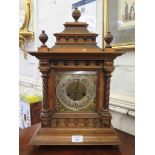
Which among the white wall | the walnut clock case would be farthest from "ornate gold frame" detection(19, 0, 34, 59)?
the walnut clock case

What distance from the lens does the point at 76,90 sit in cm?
80

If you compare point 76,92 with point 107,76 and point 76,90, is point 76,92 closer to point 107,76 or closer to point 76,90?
point 76,90

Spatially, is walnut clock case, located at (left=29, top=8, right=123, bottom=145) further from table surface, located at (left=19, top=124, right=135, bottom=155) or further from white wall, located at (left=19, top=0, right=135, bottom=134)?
white wall, located at (left=19, top=0, right=135, bottom=134)

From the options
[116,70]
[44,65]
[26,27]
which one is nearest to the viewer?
[44,65]

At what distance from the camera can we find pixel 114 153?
772 millimetres

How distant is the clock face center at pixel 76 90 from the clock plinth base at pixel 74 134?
0.12m

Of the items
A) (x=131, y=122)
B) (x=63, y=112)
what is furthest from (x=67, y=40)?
(x=131, y=122)

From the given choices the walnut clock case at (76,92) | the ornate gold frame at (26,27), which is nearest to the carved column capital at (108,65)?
the walnut clock case at (76,92)

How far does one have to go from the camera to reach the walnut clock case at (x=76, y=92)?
0.77 m

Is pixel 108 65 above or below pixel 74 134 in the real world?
above

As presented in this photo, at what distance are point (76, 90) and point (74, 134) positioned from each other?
0.15 meters

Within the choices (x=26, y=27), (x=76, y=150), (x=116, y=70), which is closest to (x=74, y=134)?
(x=76, y=150)

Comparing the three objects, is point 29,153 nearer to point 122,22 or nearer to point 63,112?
point 63,112
